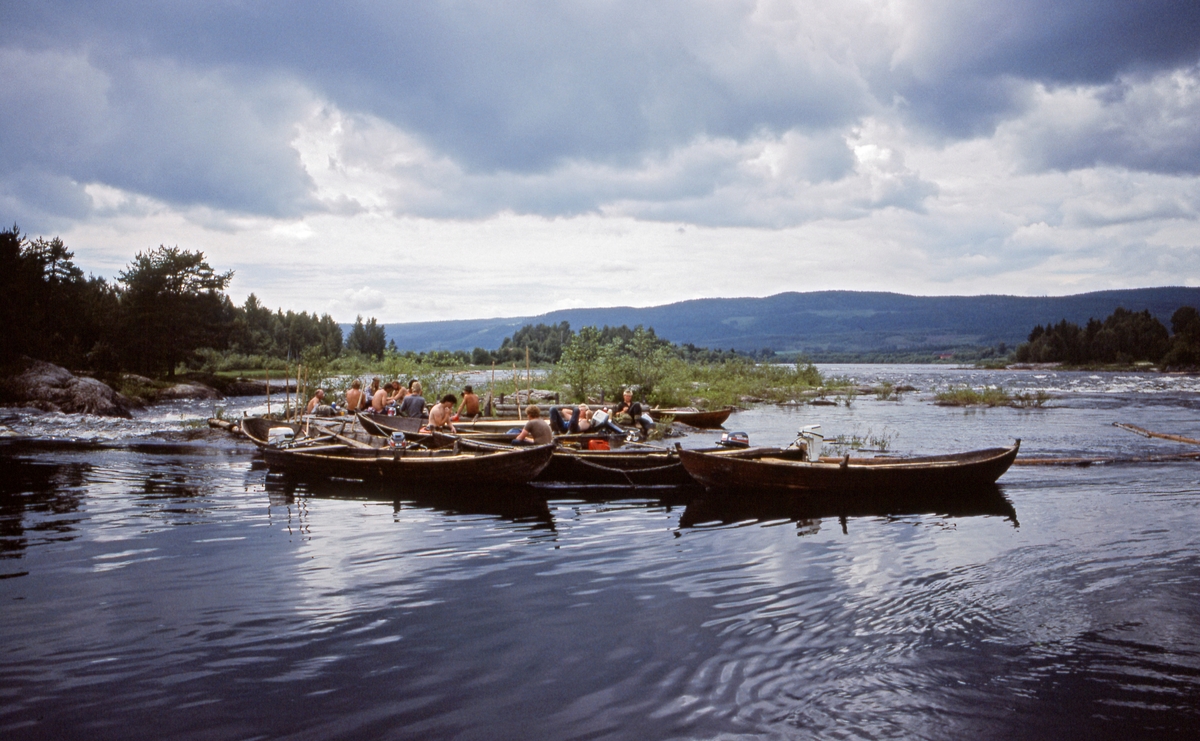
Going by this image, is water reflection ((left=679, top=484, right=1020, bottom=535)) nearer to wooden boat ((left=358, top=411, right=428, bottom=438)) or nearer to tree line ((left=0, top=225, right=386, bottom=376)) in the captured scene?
wooden boat ((left=358, top=411, right=428, bottom=438))

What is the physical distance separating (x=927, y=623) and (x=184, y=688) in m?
7.30

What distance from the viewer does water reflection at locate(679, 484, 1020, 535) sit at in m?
14.2

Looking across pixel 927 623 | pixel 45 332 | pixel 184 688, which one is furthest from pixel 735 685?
pixel 45 332

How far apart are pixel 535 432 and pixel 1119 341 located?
5093 inches

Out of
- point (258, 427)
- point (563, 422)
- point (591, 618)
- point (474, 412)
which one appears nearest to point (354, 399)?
point (258, 427)

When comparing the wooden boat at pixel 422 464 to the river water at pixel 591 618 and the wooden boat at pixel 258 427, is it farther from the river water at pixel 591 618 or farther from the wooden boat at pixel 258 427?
the wooden boat at pixel 258 427

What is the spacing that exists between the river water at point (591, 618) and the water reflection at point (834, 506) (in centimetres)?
15

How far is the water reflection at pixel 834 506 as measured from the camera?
14.2 m

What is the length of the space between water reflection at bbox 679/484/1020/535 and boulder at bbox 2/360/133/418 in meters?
31.6

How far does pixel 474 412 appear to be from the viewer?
25.5 metres

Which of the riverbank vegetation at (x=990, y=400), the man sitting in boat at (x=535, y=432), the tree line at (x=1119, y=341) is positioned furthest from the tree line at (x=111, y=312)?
the tree line at (x=1119, y=341)

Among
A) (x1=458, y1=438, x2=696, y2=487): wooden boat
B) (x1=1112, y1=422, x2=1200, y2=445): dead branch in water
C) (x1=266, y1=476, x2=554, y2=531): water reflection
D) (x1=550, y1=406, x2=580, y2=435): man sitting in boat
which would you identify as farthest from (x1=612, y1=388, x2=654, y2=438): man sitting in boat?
(x1=1112, y1=422, x2=1200, y2=445): dead branch in water

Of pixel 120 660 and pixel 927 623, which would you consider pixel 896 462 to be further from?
pixel 120 660

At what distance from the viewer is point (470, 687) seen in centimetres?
662
